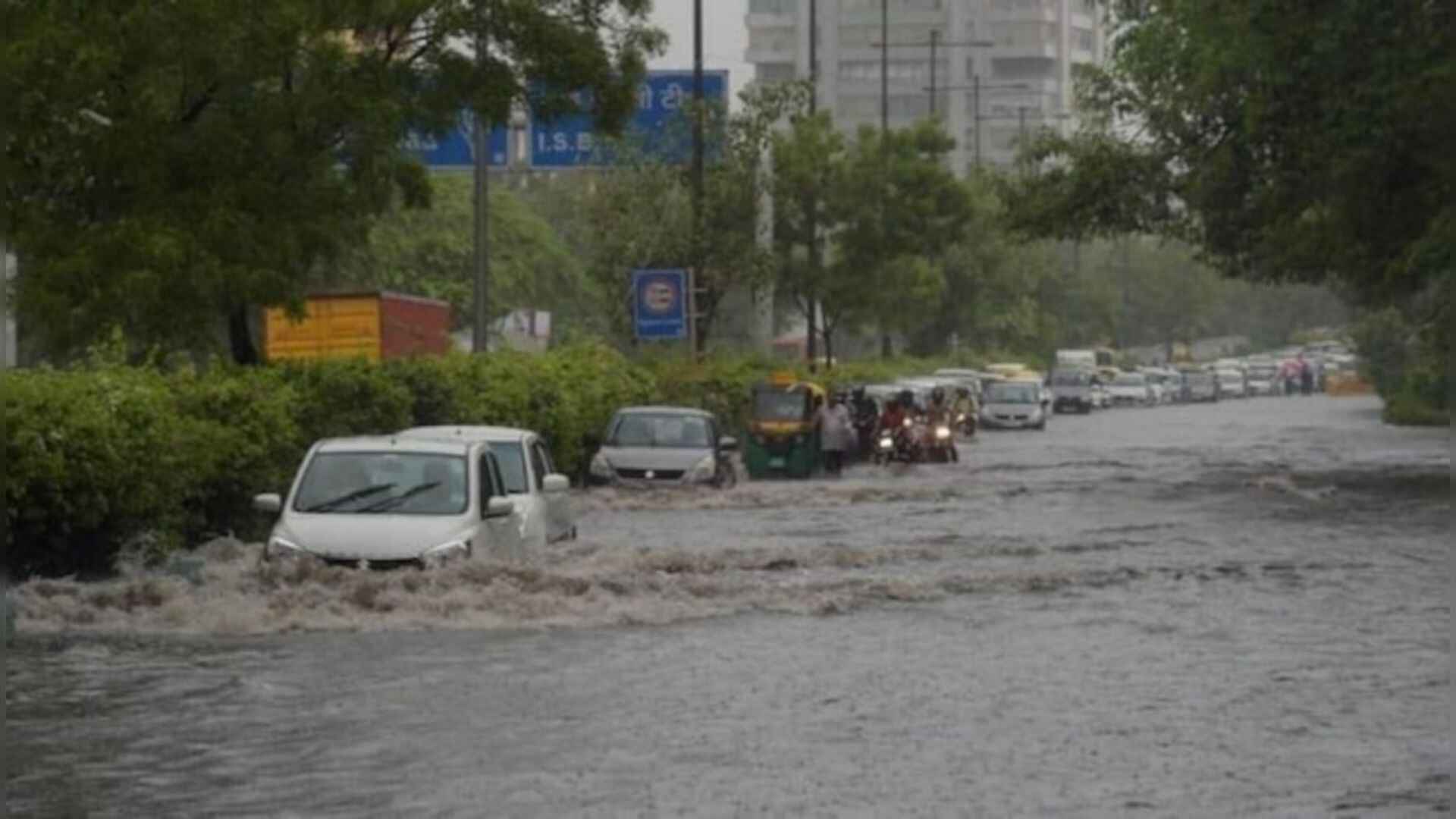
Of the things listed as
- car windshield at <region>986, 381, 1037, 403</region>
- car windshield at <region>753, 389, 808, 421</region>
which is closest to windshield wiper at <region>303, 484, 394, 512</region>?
car windshield at <region>753, 389, 808, 421</region>

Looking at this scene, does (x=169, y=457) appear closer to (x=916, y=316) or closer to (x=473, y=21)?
(x=473, y=21)

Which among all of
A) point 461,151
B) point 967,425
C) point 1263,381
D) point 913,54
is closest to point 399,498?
point 461,151

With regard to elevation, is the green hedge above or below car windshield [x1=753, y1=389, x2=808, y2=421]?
above

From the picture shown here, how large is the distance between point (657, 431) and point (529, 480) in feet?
57.3

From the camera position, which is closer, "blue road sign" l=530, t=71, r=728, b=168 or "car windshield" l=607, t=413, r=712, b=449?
"car windshield" l=607, t=413, r=712, b=449

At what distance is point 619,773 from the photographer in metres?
16.4

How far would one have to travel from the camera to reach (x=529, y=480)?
31109mm

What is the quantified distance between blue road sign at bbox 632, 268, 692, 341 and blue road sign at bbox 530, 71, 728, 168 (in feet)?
7.90

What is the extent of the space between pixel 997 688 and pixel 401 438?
27.1 feet

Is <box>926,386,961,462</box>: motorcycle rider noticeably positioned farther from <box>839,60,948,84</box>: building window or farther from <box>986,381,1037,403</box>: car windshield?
<box>839,60,948,84</box>: building window

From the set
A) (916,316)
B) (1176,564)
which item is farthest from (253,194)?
(916,316)

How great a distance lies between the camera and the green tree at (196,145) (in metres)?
32.5

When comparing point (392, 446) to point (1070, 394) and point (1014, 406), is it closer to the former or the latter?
point (1014, 406)

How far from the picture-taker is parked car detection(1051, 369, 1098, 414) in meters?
116
